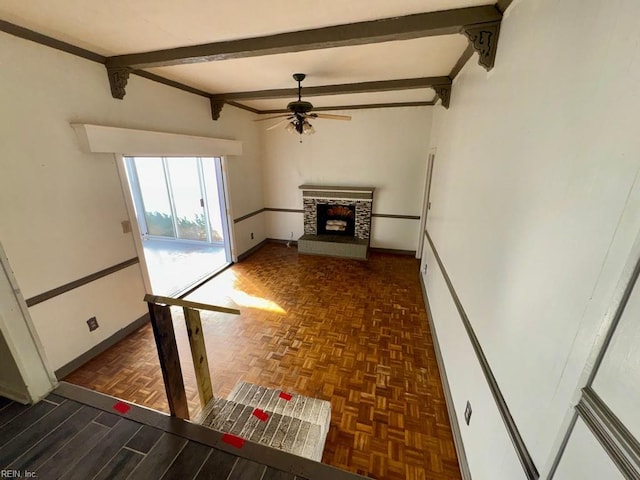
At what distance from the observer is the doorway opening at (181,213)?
438 centimetres

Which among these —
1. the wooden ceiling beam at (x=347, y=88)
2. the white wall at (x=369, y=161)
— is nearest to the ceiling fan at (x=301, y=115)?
the wooden ceiling beam at (x=347, y=88)

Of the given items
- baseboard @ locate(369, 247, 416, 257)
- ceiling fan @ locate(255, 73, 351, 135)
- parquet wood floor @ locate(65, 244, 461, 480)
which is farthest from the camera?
baseboard @ locate(369, 247, 416, 257)

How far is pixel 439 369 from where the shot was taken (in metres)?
2.35

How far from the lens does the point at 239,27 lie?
178 centimetres

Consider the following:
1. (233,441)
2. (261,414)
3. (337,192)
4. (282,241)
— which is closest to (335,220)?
(337,192)

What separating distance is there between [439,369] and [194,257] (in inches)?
171

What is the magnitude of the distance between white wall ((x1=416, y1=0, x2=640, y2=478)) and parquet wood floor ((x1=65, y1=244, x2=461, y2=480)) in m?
0.45

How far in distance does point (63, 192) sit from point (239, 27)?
6.25 ft

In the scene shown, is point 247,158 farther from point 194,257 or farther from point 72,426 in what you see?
point 72,426

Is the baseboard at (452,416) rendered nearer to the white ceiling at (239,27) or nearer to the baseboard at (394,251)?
the baseboard at (394,251)

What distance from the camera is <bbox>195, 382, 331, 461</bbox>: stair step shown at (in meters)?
1.64

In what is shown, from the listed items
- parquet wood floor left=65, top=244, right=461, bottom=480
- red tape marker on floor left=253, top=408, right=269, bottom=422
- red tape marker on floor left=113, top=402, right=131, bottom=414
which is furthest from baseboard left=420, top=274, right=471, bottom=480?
red tape marker on floor left=113, top=402, right=131, bottom=414

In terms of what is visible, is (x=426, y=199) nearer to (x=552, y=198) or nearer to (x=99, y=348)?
(x=552, y=198)

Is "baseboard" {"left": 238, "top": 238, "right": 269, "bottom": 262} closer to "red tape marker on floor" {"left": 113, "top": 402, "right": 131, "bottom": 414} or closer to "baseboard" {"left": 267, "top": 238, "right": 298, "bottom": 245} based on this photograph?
"baseboard" {"left": 267, "top": 238, "right": 298, "bottom": 245}
